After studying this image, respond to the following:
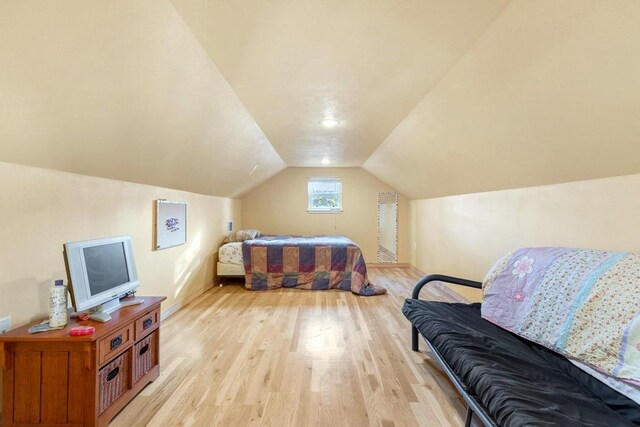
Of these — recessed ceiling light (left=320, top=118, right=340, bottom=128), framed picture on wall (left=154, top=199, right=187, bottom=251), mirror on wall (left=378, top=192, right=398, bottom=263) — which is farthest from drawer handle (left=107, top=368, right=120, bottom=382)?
mirror on wall (left=378, top=192, right=398, bottom=263)

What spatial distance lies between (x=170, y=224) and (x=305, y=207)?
3.18 meters

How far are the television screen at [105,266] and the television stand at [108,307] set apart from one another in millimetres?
104

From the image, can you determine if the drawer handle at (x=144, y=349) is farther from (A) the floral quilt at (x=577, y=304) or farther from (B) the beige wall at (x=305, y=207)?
(B) the beige wall at (x=305, y=207)

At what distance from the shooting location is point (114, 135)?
6.00ft

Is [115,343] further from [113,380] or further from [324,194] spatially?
[324,194]

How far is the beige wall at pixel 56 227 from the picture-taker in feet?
4.99

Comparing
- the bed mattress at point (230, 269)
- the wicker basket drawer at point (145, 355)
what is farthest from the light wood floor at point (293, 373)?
the bed mattress at point (230, 269)

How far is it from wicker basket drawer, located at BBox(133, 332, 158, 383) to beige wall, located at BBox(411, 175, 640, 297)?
306cm

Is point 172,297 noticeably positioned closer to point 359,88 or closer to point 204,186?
point 204,186

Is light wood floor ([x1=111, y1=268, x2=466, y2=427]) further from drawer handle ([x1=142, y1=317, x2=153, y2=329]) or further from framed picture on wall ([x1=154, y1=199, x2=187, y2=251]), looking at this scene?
framed picture on wall ([x1=154, y1=199, x2=187, y2=251])

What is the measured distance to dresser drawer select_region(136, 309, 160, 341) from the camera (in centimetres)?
179

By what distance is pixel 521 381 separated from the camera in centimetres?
126

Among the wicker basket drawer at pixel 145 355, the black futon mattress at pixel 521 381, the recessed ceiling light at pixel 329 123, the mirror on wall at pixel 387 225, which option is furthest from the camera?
the mirror on wall at pixel 387 225

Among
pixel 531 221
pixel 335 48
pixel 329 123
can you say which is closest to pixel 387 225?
pixel 329 123
